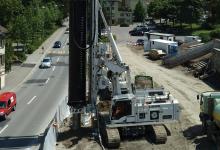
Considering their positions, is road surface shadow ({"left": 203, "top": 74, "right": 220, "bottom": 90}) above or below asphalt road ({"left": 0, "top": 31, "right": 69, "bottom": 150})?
above

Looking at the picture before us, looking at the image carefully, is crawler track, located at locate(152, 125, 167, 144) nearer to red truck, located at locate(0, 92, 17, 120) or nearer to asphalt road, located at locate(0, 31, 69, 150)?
asphalt road, located at locate(0, 31, 69, 150)

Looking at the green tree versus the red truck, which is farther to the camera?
the green tree

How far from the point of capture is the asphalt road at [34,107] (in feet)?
117

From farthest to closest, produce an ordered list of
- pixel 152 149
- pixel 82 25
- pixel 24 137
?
1. pixel 24 137
2. pixel 82 25
3. pixel 152 149

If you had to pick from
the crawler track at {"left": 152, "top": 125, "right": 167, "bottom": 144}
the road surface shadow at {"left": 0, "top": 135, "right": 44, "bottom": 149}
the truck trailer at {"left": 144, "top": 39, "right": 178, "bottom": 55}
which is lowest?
the road surface shadow at {"left": 0, "top": 135, "right": 44, "bottom": 149}

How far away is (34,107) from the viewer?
1902 inches

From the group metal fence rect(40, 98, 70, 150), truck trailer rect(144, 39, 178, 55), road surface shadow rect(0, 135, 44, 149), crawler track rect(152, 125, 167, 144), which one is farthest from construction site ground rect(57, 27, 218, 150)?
truck trailer rect(144, 39, 178, 55)

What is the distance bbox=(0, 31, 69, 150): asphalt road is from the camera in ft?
117

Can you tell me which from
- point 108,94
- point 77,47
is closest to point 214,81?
point 108,94

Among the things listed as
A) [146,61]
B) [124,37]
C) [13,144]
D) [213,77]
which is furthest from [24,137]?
[124,37]

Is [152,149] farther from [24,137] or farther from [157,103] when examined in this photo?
[24,137]

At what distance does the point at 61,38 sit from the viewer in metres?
118

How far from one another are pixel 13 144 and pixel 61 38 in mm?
85071

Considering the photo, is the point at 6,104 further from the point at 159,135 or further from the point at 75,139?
the point at 159,135
